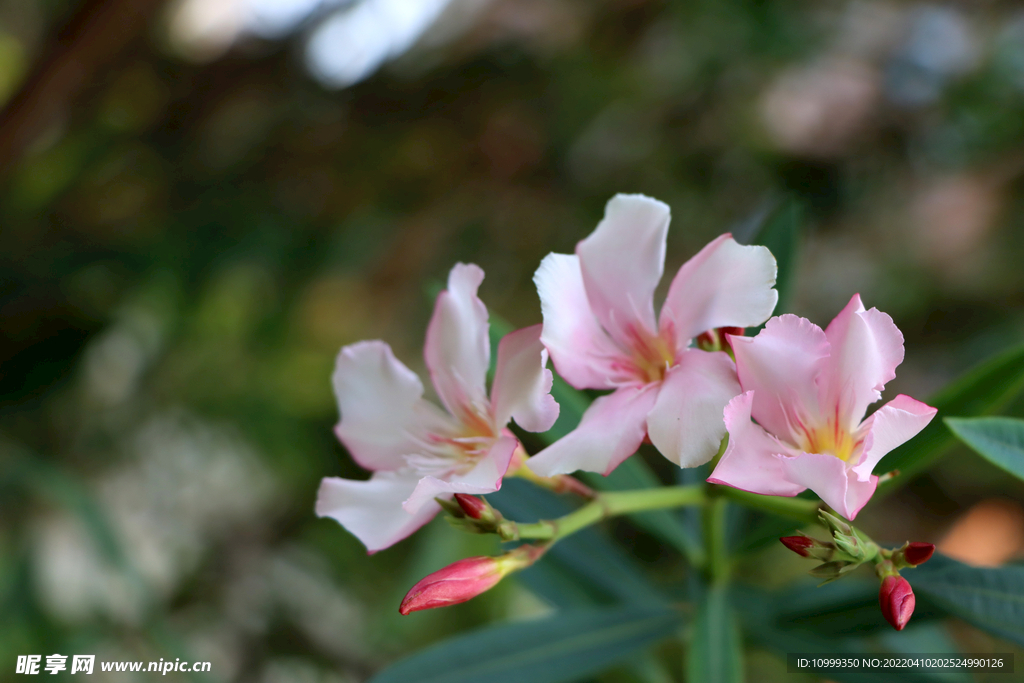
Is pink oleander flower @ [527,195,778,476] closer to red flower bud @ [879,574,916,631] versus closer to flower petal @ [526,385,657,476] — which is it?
flower petal @ [526,385,657,476]

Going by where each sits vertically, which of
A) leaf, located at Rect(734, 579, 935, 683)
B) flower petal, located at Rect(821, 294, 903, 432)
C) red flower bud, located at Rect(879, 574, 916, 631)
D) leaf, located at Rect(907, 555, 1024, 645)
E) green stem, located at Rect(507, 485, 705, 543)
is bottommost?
leaf, located at Rect(734, 579, 935, 683)

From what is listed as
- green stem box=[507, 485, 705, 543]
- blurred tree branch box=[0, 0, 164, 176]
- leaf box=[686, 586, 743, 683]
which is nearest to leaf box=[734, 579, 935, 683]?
leaf box=[686, 586, 743, 683]

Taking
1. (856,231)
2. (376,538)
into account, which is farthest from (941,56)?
(376,538)

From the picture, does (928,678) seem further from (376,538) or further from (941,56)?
(941,56)

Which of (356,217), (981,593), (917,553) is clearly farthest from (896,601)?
(356,217)

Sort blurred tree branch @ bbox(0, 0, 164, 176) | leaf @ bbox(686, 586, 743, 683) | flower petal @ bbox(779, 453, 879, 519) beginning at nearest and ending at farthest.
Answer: flower petal @ bbox(779, 453, 879, 519), leaf @ bbox(686, 586, 743, 683), blurred tree branch @ bbox(0, 0, 164, 176)

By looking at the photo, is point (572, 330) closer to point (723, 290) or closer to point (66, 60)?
point (723, 290)
